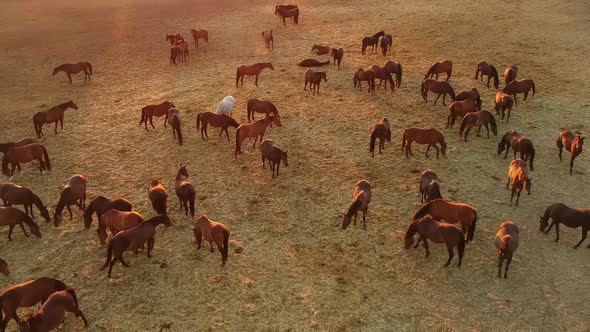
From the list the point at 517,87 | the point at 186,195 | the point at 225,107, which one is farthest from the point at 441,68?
the point at 186,195

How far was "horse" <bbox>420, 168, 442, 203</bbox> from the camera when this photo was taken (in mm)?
11078

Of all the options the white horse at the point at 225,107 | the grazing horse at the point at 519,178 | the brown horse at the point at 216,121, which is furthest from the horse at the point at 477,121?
the white horse at the point at 225,107

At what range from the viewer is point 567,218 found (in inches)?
400

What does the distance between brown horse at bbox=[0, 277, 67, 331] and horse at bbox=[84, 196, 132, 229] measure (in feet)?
7.58

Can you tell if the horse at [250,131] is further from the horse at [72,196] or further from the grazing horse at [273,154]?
the horse at [72,196]

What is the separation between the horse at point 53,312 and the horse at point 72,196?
3187 mm

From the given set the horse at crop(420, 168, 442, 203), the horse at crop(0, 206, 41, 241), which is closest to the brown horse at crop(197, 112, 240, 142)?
the horse at crop(0, 206, 41, 241)

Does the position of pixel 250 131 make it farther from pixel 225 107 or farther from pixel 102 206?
pixel 102 206

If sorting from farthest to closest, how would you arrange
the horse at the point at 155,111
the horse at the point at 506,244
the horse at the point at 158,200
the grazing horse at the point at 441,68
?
the grazing horse at the point at 441,68 < the horse at the point at 155,111 < the horse at the point at 158,200 < the horse at the point at 506,244

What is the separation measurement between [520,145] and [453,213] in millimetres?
3816

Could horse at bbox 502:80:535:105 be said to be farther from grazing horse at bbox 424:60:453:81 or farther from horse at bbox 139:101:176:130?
horse at bbox 139:101:176:130

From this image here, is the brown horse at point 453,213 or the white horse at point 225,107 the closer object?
the brown horse at point 453,213

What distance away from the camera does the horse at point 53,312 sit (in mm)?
7781

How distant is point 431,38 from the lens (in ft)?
75.8
